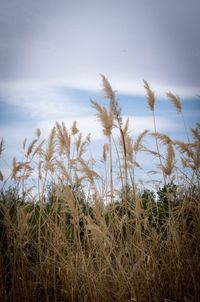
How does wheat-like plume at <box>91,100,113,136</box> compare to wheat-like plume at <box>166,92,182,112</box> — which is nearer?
wheat-like plume at <box>91,100,113,136</box>

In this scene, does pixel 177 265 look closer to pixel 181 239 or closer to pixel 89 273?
pixel 181 239

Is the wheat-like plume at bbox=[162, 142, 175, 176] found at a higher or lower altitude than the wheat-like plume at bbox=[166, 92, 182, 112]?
lower

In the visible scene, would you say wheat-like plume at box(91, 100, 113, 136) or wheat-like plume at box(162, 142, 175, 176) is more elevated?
wheat-like plume at box(91, 100, 113, 136)

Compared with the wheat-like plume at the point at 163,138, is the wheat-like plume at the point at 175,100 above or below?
above

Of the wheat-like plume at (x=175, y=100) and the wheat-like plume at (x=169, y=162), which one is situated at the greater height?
the wheat-like plume at (x=175, y=100)

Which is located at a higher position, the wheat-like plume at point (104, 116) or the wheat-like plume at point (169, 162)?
the wheat-like plume at point (104, 116)

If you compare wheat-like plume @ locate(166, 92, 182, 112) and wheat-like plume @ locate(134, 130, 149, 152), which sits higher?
wheat-like plume @ locate(166, 92, 182, 112)

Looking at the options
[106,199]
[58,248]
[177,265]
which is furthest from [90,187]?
[177,265]

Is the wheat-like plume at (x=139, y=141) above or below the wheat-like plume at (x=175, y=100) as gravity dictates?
below

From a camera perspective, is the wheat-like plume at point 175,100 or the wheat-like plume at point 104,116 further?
the wheat-like plume at point 175,100

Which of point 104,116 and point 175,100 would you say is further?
point 175,100

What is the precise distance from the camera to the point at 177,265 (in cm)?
272

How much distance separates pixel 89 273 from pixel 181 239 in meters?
0.76

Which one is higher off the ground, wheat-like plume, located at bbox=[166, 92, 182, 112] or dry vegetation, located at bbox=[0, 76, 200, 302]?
wheat-like plume, located at bbox=[166, 92, 182, 112]
